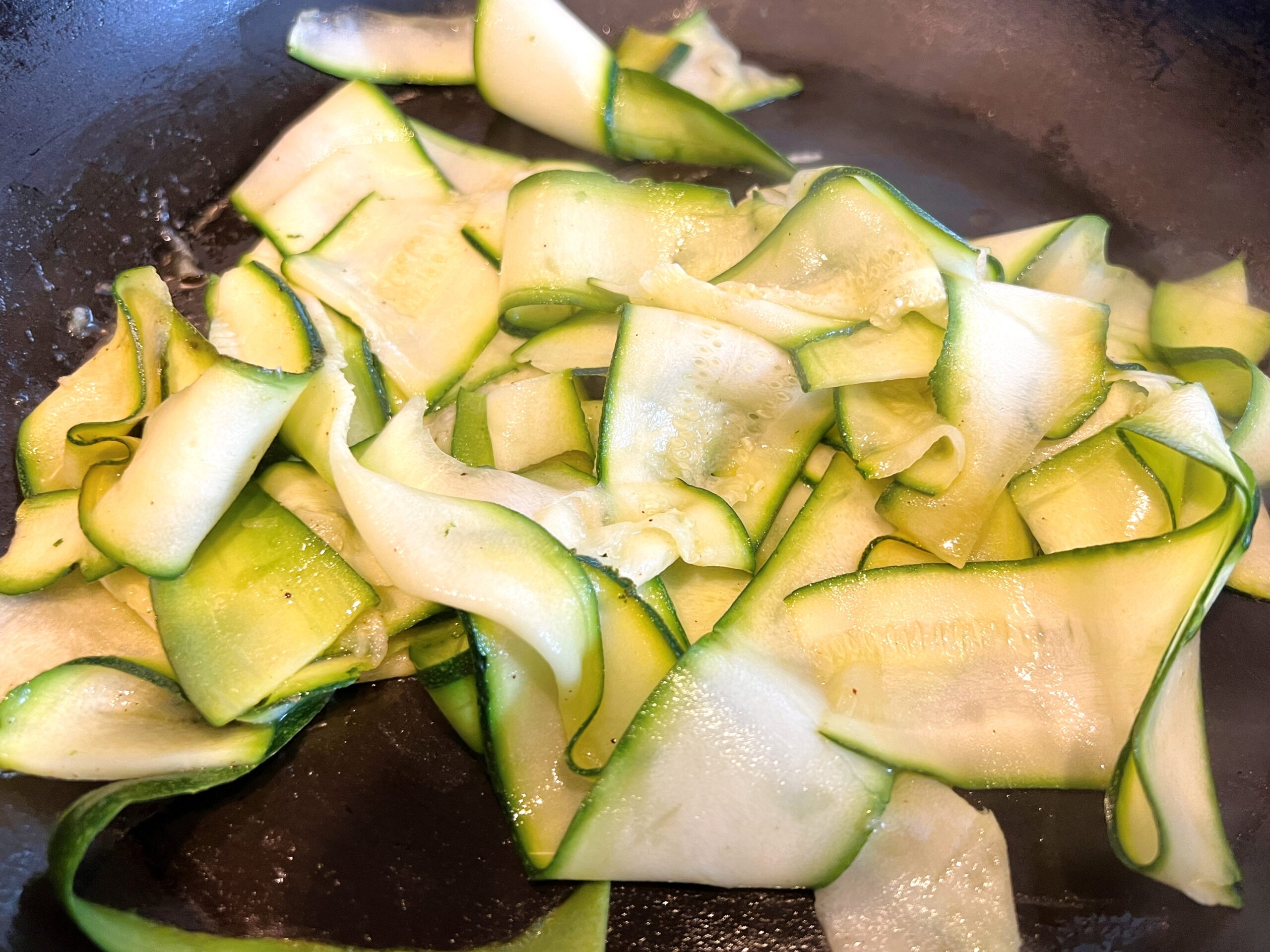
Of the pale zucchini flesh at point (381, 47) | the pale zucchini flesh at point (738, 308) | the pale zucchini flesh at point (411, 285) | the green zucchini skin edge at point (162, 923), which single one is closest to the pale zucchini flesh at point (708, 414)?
the pale zucchini flesh at point (738, 308)

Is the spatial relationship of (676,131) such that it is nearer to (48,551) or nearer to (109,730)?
(48,551)

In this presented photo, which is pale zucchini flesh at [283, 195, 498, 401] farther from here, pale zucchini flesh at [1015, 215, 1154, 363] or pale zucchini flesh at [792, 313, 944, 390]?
pale zucchini flesh at [1015, 215, 1154, 363]

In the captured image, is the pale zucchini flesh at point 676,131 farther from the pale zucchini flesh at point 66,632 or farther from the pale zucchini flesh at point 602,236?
the pale zucchini flesh at point 66,632

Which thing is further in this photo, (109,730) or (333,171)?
(333,171)

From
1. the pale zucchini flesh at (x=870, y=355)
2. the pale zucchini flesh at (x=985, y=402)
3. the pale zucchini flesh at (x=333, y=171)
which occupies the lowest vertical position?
the pale zucchini flesh at (x=985, y=402)

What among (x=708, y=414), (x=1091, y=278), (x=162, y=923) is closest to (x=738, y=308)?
(x=708, y=414)

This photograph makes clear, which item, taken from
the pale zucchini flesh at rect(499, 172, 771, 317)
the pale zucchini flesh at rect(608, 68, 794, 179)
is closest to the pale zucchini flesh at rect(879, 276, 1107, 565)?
the pale zucchini flesh at rect(499, 172, 771, 317)

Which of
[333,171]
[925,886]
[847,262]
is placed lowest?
[925,886]

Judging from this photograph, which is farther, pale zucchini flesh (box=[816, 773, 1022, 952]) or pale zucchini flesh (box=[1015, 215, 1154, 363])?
pale zucchini flesh (box=[1015, 215, 1154, 363])

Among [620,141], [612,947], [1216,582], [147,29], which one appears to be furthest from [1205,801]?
[147,29]

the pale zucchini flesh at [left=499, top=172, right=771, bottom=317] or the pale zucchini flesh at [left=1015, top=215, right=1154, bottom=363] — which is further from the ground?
the pale zucchini flesh at [left=499, top=172, right=771, bottom=317]
